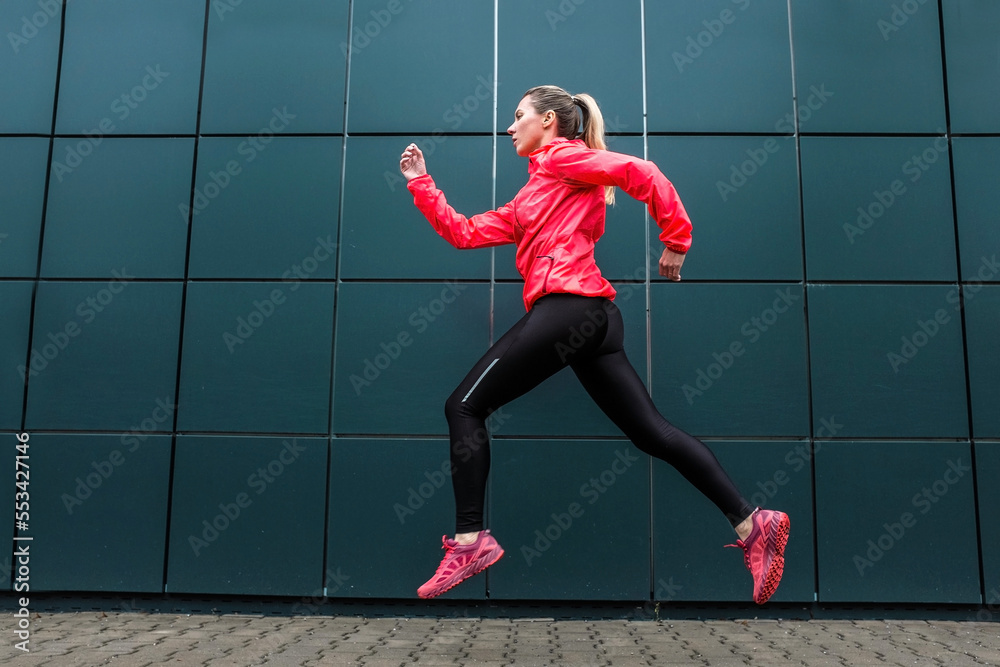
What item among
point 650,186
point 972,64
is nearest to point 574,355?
point 650,186

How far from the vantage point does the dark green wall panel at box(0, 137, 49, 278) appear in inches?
154

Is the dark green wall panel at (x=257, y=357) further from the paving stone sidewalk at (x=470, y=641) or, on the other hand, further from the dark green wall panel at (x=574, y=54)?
the dark green wall panel at (x=574, y=54)

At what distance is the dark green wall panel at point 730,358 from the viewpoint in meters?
3.70

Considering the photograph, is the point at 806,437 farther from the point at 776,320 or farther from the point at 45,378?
the point at 45,378

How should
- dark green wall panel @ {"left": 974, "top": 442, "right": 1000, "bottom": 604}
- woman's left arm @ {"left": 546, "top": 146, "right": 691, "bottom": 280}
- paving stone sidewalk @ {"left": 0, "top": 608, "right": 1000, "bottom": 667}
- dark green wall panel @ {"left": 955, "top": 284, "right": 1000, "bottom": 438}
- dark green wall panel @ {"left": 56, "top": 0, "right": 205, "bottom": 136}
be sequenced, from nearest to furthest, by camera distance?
woman's left arm @ {"left": 546, "top": 146, "right": 691, "bottom": 280} < paving stone sidewalk @ {"left": 0, "top": 608, "right": 1000, "bottom": 667} < dark green wall panel @ {"left": 974, "top": 442, "right": 1000, "bottom": 604} < dark green wall panel @ {"left": 955, "top": 284, "right": 1000, "bottom": 438} < dark green wall panel @ {"left": 56, "top": 0, "right": 205, "bottom": 136}

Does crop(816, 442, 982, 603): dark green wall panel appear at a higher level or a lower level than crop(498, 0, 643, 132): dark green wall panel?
lower

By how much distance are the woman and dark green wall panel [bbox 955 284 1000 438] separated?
1827mm

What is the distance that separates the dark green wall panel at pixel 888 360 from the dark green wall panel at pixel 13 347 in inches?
159

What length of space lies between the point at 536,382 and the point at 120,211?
265cm

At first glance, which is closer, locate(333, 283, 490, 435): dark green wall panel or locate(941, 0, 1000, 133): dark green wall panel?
locate(333, 283, 490, 435): dark green wall panel

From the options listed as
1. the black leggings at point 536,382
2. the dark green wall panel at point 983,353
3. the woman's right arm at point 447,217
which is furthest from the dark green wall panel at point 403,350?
the dark green wall panel at point 983,353

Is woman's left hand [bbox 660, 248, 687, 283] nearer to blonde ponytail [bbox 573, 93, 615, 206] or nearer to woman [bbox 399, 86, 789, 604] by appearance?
woman [bbox 399, 86, 789, 604]

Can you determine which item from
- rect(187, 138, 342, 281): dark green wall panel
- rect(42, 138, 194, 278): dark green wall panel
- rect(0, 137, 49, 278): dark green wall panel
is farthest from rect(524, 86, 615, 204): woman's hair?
rect(0, 137, 49, 278): dark green wall panel

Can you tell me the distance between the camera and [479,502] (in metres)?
2.56
